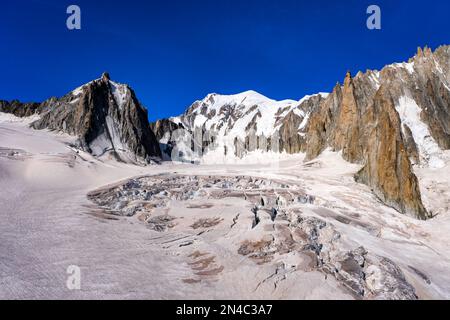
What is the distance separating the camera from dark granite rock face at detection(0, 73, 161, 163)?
70.2 metres

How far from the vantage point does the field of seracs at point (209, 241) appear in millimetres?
14008

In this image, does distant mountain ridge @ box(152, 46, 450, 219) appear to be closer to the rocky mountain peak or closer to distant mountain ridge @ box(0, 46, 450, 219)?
distant mountain ridge @ box(0, 46, 450, 219)

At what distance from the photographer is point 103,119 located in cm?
7619

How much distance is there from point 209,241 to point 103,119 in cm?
6370

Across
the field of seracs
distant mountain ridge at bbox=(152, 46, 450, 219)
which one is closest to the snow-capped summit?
distant mountain ridge at bbox=(152, 46, 450, 219)

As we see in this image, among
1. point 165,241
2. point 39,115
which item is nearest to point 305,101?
point 39,115

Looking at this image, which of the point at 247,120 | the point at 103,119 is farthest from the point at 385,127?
the point at 247,120

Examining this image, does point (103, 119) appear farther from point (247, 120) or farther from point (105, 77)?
point (247, 120)

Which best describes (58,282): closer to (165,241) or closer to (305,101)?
(165,241)

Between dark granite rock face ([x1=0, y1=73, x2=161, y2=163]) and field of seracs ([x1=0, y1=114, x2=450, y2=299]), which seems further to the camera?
dark granite rock face ([x1=0, y1=73, x2=161, y2=163])

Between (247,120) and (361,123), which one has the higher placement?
(247,120)

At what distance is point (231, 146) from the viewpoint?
4953 inches

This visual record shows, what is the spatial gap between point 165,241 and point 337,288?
9.03 metres

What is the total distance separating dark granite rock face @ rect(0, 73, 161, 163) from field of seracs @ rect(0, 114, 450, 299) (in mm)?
36661
